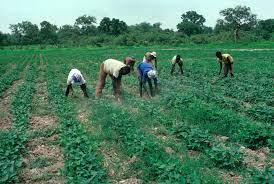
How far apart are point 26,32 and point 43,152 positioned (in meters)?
84.3

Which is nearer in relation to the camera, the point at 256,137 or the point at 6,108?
the point at 256,137

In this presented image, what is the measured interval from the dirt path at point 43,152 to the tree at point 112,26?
261 feet

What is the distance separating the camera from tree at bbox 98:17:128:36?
90.0 meters

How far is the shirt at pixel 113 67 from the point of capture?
12.1 meters

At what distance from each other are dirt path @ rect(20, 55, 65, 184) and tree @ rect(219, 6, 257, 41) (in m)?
62.0

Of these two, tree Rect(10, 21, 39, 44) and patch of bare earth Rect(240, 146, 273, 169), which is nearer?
patch of bare earth Rect(240, 146, 273, 169)

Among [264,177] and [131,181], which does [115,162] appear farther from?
[264,177]

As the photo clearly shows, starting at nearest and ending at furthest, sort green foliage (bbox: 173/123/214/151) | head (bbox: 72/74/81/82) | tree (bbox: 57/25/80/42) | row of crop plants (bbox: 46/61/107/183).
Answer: row of crop plants (bbox: 46/61/107/183) → green foliage (bbox: 173/123/214/151) → head (bbox: 72/74/81/82) → tree (bbox: 57/25/80/42)

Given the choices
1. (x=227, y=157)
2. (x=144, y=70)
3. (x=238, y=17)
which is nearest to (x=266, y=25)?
(x=238, y=17)

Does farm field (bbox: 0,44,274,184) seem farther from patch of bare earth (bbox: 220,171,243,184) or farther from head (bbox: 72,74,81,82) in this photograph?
head (bbox: 72,74,81,82)

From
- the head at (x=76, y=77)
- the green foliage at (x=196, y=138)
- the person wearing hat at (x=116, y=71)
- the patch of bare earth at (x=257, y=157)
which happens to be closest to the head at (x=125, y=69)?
the person wearing hat at (x=116, y=71)

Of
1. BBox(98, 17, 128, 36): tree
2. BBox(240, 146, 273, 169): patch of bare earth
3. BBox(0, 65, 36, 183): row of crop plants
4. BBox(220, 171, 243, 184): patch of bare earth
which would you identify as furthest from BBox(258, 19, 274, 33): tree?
BBox(220, 171, 243, 184): patch of bare earth

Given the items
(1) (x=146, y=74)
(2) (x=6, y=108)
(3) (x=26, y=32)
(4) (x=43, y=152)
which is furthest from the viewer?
(3) (x=26, y=32)

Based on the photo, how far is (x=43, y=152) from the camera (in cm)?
782
